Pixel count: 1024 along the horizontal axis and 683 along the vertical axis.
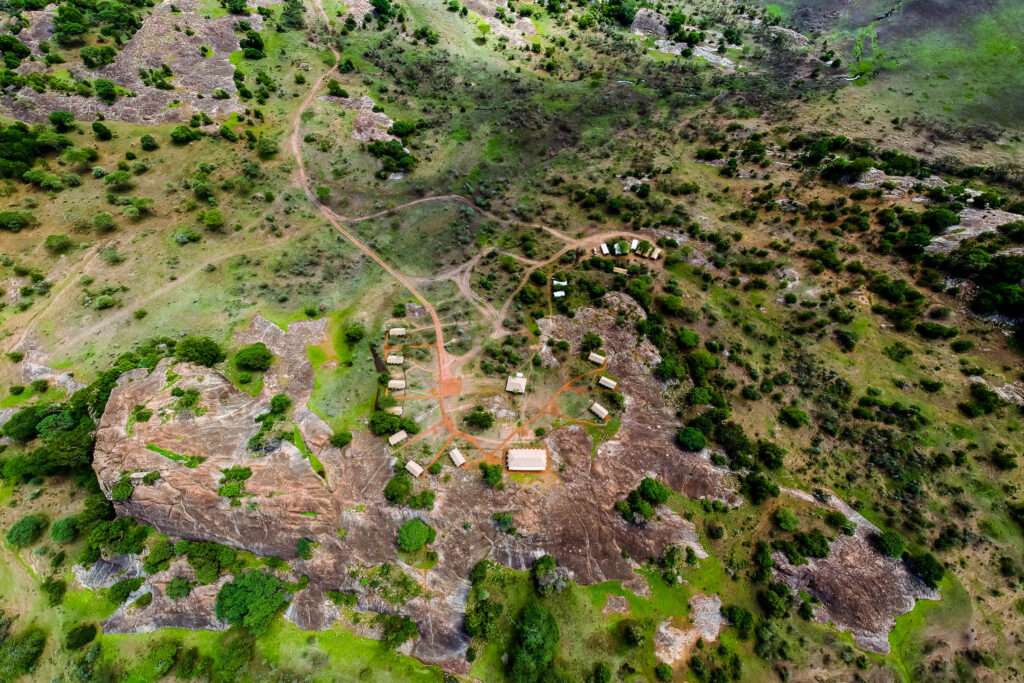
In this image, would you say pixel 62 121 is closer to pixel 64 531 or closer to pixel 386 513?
pixel 64 531

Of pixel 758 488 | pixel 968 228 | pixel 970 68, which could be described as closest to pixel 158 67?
pixel 758 488

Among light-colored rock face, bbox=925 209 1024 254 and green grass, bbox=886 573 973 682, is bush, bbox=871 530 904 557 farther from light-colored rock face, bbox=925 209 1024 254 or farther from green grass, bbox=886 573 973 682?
light-colored rock face, bbox=925 209 1024 254

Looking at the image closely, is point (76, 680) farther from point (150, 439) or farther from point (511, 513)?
point (511, 513)

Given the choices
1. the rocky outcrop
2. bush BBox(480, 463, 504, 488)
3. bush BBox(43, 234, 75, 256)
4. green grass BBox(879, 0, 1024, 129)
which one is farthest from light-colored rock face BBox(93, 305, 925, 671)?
green grass BBox(879, 0, 1024, 129)

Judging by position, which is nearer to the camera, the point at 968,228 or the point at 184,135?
the point at 968,228

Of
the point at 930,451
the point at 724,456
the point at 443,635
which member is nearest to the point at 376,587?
the point at 443,635

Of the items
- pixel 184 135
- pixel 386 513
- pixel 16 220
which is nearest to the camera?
pixel 386 513

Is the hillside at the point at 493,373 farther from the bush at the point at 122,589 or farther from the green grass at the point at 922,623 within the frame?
the bush at the point at 122,589
